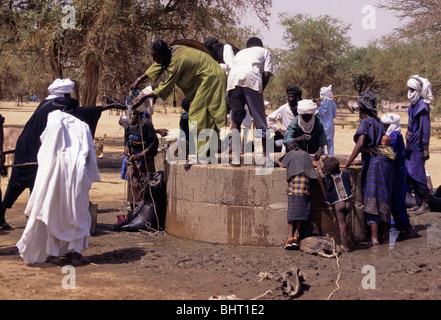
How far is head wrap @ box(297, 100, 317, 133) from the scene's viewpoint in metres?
7.67

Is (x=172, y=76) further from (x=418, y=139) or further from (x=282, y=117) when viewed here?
(x=418, y=139)

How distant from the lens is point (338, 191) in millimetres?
7301

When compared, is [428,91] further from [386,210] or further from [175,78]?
[175,78]

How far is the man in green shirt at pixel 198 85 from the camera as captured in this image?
797 centimetres

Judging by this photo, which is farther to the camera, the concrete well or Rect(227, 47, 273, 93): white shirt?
Rect(227, 47, 273, 93): white shirt

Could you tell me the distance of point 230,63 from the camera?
28.7 feet

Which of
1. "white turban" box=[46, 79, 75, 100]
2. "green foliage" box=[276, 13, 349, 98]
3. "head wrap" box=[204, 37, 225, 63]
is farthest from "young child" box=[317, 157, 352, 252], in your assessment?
"green foliage" box=[276, 13, 349, 98]

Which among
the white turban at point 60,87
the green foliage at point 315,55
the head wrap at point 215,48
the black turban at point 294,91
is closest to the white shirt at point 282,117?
the black turban at point 294,91

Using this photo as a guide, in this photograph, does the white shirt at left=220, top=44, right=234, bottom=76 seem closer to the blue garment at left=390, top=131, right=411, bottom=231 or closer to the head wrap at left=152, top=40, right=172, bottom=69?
the head wrap at left=152, top=40, right=172, bottom=69

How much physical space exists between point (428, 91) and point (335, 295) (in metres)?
5.02

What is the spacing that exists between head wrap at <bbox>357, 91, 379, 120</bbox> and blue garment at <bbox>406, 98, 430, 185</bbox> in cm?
208

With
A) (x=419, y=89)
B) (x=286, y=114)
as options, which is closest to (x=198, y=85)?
(x=286, y=114)

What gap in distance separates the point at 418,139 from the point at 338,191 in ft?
9.66
